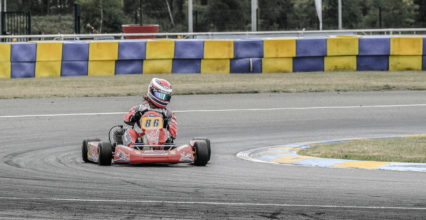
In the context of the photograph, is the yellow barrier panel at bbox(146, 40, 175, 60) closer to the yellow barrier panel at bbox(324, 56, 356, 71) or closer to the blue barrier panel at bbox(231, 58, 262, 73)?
the blue barrier panel at bbox(231, 58, 262, 73)

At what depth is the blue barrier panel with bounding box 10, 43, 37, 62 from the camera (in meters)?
19.1

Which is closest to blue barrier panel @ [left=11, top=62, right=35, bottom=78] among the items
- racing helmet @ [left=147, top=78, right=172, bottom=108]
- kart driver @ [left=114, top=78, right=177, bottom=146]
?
kart driver @ [left=114, top=78, right=177, bottom=146]

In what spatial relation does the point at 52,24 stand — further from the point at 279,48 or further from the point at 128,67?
the point at 279,48

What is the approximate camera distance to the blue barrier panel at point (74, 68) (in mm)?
19469

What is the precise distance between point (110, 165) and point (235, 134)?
9.67ft

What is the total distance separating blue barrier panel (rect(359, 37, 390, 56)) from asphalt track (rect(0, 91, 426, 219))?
6.79 metres

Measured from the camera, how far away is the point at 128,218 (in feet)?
18.2

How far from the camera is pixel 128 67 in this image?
775 inches

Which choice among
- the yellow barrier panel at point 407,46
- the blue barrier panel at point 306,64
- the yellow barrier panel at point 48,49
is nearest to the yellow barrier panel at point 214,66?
the blue barrier panel at point 306,64

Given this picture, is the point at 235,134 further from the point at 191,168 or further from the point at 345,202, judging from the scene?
the point at 345,202

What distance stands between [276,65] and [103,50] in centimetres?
411

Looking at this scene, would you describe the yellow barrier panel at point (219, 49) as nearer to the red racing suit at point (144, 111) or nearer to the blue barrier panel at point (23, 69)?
the blue barrier panel at point (23, 69)

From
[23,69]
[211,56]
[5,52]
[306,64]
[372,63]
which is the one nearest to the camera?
[5,52]

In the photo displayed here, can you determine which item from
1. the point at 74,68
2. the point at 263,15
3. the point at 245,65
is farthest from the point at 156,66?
the point at 263,15
